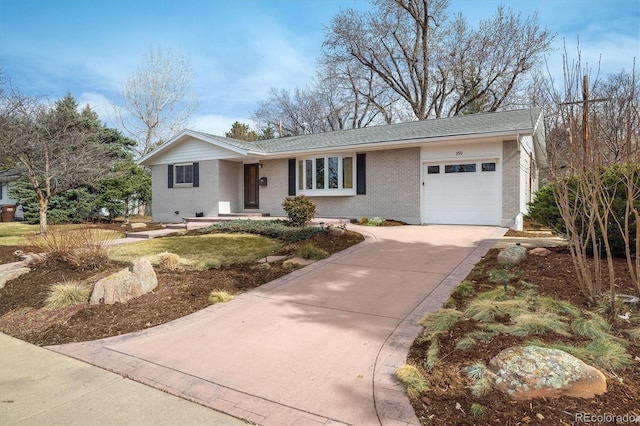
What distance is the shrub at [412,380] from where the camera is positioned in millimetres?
2528

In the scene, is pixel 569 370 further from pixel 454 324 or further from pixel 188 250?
pixel 188 250

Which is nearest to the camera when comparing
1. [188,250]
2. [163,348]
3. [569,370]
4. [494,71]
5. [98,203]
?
[569,370]

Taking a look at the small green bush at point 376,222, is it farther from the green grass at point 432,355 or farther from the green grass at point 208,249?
the green grass at point 432,355

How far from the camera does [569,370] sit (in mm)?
2432

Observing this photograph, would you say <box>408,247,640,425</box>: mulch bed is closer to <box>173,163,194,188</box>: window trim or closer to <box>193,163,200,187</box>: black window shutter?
<box>193,163,200,187</box>: black window shutter

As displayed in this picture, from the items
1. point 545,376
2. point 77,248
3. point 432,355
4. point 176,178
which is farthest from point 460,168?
point 176,178

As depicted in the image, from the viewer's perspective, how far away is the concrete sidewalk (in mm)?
2369

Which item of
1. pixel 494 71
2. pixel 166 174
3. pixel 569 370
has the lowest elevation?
pixel 569 370

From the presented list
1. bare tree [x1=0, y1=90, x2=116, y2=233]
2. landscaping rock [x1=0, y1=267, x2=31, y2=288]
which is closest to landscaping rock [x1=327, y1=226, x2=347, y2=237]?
landscaping rock [x1=0, y1=267, x2=31, y2=288]

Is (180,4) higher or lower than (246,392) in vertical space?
higher

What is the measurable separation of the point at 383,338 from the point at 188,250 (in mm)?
5708

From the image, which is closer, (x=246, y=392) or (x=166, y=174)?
(x=246, y=392)

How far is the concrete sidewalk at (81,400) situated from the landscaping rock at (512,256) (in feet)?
16.4

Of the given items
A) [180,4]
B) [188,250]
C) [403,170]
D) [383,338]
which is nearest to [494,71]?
[403,170]
